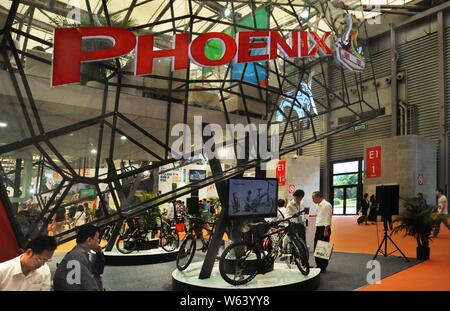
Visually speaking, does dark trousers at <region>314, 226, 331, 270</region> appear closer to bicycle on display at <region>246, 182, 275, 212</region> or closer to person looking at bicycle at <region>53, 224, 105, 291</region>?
bicycle on display at <region>246, 182, 275, 212</region>

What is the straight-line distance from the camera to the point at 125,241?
28.1 feet

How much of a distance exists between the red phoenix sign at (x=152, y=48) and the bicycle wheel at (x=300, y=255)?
2.83 m

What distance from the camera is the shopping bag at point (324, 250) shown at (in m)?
6.55

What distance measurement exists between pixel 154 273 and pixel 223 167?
98.4 inches

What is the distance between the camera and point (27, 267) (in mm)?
2984

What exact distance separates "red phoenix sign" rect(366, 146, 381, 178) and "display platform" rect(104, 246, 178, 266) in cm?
1072

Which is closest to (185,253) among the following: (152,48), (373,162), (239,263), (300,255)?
(239,263)

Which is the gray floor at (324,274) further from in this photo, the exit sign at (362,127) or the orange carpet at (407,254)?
the exit sign at (362,127)

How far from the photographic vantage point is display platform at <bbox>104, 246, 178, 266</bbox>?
777cm

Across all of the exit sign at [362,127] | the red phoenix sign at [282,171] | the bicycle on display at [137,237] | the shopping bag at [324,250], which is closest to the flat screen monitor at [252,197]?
the shopping bag at [324,250]

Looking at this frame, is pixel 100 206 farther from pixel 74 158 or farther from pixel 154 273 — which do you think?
pixel 154 273

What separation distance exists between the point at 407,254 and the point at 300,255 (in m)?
4.08

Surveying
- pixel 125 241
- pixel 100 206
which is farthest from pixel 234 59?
pixel 125 241

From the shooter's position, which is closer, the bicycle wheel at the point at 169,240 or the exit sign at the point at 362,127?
the bicycle wheel at the point at 169,240
